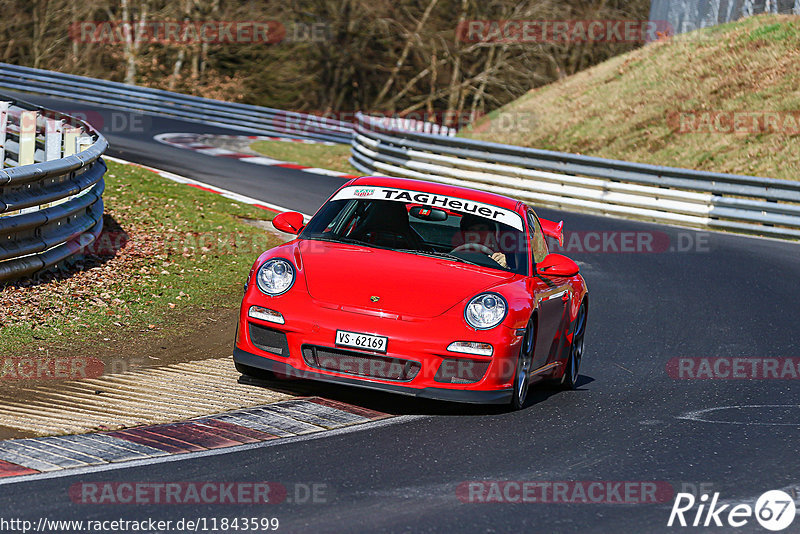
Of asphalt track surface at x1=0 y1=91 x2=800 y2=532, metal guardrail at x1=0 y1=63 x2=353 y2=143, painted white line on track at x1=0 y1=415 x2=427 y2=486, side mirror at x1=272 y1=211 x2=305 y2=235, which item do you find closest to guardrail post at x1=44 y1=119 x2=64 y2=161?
side mirror at x1=272 y1=211 x2=305 y2=235

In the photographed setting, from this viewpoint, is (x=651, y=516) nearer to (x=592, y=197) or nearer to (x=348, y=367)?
(x=348, y=367)

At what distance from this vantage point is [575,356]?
8.59 metres

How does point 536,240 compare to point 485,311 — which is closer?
point 485,311

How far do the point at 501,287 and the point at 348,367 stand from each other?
3.80 ft

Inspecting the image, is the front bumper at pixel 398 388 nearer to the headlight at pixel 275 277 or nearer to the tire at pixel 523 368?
the tire at pixel 523 368

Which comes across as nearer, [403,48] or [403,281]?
[403,281]

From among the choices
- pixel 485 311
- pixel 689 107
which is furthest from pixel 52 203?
pixel 689 107

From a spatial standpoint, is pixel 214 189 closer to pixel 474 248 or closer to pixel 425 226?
pixel 425 226

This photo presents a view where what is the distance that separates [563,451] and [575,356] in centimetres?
235

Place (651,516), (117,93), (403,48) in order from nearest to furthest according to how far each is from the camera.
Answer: (651,516)
(117,93)
(403,48)

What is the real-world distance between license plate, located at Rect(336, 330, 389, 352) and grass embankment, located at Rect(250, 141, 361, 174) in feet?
57.3

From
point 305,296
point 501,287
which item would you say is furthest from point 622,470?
point 305,296

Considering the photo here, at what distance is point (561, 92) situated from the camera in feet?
111

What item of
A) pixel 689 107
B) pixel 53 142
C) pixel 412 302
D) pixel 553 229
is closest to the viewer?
pixel 412 302
